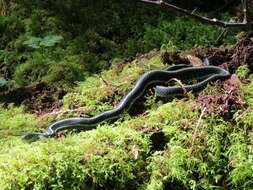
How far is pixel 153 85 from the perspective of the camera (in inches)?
144

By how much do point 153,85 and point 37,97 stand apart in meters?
1.56

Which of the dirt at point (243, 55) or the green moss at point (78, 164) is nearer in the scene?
the green moss at point (78, 164)

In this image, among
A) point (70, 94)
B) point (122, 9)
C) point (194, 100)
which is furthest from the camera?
point (122, 9)

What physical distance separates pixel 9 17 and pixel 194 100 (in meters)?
4.75

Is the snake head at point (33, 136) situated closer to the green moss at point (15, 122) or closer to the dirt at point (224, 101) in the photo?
the green moss at point (15, 122)

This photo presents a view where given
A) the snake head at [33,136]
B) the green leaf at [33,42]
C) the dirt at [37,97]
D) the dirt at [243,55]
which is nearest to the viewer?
the snake head at [33,136]

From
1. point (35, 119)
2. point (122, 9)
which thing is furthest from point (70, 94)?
point (122, 9)

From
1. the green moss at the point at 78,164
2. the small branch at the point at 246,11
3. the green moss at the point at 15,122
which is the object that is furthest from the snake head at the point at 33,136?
the small branch at the point at 246,11

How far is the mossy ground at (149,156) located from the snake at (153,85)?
8.1 inches

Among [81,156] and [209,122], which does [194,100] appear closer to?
[209,122]

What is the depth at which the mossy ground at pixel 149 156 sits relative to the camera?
2.31 meters

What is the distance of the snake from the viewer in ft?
10.4

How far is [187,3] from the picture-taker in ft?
25.9

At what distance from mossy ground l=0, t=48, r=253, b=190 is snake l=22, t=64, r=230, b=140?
206 mm
